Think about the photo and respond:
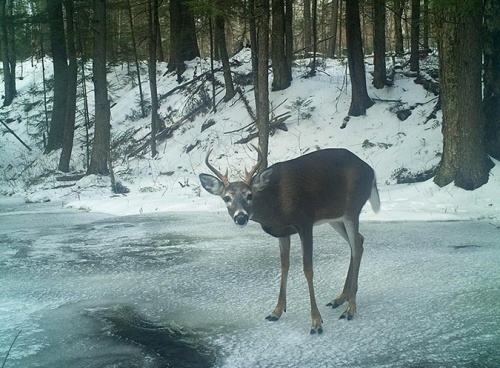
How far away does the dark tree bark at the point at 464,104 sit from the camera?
11508 millimetres

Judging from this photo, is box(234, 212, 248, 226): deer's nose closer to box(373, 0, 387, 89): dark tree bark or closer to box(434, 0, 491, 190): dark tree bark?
box(434, 0, 491, 190): dark tree bark

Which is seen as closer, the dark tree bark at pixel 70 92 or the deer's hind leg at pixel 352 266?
the deer's hind leg at pixel 352 266

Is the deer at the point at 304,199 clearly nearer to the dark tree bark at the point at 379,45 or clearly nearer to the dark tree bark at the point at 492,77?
the dark tree bark at the point at 492,77

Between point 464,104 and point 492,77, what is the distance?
1.73 meters

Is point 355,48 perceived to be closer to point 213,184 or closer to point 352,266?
point 352,266

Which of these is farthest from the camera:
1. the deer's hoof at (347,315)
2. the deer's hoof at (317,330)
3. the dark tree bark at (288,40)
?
the dark tree bark at (288,40)

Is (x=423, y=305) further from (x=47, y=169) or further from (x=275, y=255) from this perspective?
(x=47, y=169)

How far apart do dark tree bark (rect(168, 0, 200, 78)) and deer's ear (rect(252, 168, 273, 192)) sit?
20.0 m

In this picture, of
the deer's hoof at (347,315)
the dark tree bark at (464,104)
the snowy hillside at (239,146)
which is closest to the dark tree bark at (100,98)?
the snowy hillside at (239,146)

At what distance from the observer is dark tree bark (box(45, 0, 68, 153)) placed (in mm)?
21125

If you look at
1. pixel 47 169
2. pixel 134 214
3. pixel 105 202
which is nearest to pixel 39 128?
pixel 47 169

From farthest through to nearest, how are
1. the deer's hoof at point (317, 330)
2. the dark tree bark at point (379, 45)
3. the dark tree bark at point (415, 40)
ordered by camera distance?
the dark tree bark at point (415, 40)
the dark tree bark at point (379, 45)
the deer's hoof at point (317, 330)

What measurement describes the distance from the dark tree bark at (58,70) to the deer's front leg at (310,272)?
57.0 feet

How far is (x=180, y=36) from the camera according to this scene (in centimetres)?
2630
